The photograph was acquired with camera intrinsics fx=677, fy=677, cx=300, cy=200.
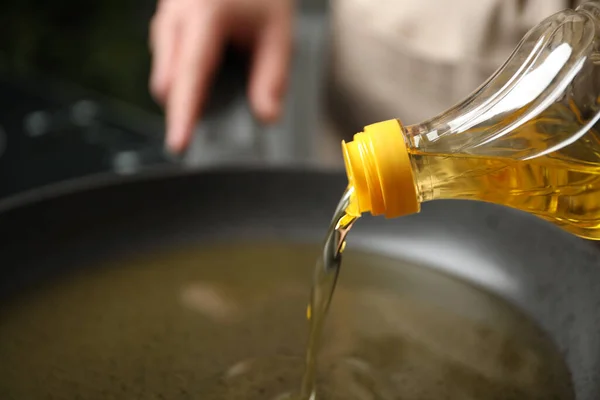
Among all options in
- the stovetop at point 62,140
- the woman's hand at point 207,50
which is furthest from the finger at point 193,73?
the stovetop at point 62,140

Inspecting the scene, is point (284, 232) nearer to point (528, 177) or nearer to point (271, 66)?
point (271, 66)

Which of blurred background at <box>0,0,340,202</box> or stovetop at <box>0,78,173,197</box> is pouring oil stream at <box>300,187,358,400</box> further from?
stovetop at <box>0,78,173,197</box>

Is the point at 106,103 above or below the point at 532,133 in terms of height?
below

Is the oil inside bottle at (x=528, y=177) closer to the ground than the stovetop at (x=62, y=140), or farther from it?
farther from it

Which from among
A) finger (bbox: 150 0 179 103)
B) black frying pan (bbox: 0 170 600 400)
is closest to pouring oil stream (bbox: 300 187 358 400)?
black frying pan (bbox: 0 170 600 400)

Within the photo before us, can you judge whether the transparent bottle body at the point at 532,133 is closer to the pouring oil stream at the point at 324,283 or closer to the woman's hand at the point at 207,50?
the pouring oil stream at the point at 324,283

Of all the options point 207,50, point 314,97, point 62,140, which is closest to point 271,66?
point 207,50
